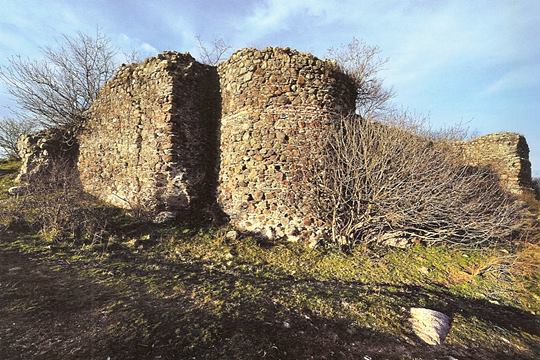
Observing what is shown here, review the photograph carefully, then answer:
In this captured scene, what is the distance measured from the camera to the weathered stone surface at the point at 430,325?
4.02 meters

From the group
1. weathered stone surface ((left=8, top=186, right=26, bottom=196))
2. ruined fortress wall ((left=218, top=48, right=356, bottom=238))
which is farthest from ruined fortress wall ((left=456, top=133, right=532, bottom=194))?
weathered stone surface ((left=8, top=186, right=26, bottom=196))

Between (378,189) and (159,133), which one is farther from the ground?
(159,133)

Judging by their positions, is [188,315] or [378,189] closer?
[188,315]

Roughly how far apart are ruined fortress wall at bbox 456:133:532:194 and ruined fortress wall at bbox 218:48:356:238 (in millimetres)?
9063

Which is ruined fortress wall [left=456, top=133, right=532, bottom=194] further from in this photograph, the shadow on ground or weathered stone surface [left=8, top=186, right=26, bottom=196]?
weathered stone surface [left=8, top=186, right=26, bottom=196]

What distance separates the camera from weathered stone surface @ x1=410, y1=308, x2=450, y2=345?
158 inches

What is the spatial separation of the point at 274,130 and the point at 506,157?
1123cm

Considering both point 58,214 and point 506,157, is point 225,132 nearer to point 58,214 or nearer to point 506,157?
point 58,214

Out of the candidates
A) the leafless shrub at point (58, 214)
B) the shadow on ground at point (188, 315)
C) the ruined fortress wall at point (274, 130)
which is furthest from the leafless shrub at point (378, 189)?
the leafless shrub at point (58, 214)

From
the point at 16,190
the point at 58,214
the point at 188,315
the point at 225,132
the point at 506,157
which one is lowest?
the point at 188,315

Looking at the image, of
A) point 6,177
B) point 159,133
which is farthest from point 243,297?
point 6,177

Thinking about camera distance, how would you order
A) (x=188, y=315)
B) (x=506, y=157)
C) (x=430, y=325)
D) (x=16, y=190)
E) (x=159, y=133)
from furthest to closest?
(x=506, y=157), (x=16, y=190), (x=159, y=133), (x=430, y=325), (x=188, y=315)

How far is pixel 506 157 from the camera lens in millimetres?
13117

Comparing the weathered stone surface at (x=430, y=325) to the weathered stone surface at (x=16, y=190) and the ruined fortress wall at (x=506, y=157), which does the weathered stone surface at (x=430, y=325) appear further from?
the ruined fortress wall at (x=506, y=157)
